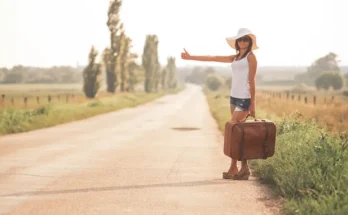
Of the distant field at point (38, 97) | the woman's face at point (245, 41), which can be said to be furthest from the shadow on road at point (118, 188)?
the distant field at point (38, 97)

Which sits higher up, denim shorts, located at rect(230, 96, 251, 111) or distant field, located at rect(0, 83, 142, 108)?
denim shorts, located at rect(230, 96, 251, 111)

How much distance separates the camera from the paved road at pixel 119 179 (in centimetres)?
577

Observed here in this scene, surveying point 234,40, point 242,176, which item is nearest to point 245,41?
point 234,40

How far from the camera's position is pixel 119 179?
7547mm

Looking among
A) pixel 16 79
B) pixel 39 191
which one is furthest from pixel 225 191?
pixel 16 79

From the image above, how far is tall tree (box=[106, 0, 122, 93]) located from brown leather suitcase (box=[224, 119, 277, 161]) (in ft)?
118

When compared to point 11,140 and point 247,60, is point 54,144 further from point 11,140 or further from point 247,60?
point 247,60

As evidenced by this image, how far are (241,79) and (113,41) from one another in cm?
3687

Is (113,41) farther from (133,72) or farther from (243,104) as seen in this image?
(243,104)

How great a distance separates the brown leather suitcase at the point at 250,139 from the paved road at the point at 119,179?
19.6 inches

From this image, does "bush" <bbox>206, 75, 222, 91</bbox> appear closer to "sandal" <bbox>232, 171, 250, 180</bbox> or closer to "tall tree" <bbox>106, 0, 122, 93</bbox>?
"tall tree" <bbox>106, 0, 122, 93</bbox>

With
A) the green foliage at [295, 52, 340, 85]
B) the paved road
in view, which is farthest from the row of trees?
the green foliage at [295, 52, 340, 85]

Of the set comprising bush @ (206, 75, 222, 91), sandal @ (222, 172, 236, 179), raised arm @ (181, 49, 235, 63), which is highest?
raised arm @ (181, 49, 235, 63)

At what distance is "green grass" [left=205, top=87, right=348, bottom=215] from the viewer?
507 centimetres
